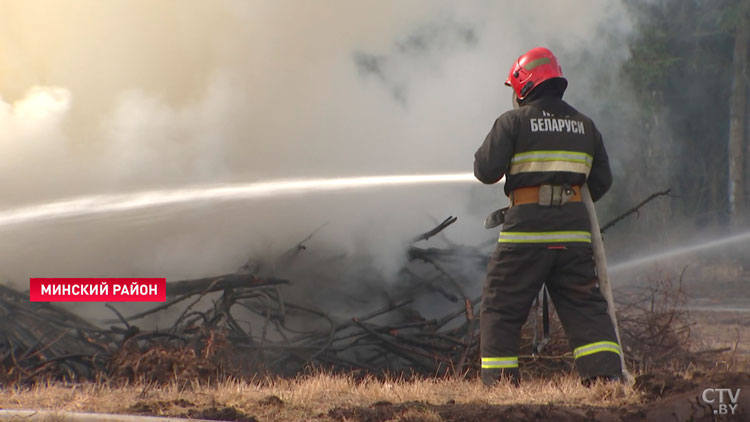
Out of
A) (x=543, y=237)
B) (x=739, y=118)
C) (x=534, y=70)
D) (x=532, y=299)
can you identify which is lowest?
(x=532, y=299)

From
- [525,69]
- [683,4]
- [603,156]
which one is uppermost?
[683,4]

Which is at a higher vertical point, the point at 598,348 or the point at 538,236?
the point at 538,236

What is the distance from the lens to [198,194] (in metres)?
7.67

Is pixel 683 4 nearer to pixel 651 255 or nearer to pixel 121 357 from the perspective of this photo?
pixel 651 255

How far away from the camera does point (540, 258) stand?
4684mm

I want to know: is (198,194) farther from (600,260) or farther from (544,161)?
(600,260)

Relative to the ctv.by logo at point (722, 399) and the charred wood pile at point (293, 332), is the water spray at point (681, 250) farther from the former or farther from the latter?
the ctv.by logo at point (722, 399)

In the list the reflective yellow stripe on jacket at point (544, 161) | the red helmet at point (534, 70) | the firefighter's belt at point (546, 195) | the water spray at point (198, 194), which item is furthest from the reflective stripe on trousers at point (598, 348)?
the water spray at point (198, 194)

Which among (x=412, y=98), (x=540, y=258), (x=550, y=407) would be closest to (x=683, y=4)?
(x=412, y=98)

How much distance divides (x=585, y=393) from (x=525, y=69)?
6.02 feet

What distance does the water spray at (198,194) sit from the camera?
750 cm

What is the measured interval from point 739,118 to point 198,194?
11.1 metres

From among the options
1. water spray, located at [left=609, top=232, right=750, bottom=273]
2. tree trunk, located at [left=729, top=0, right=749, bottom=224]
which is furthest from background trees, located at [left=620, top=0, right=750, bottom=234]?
water spray, located at [left=609, top=232, right=750, bottom=273]

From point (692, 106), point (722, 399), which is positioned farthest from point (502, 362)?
point (692, 106)
